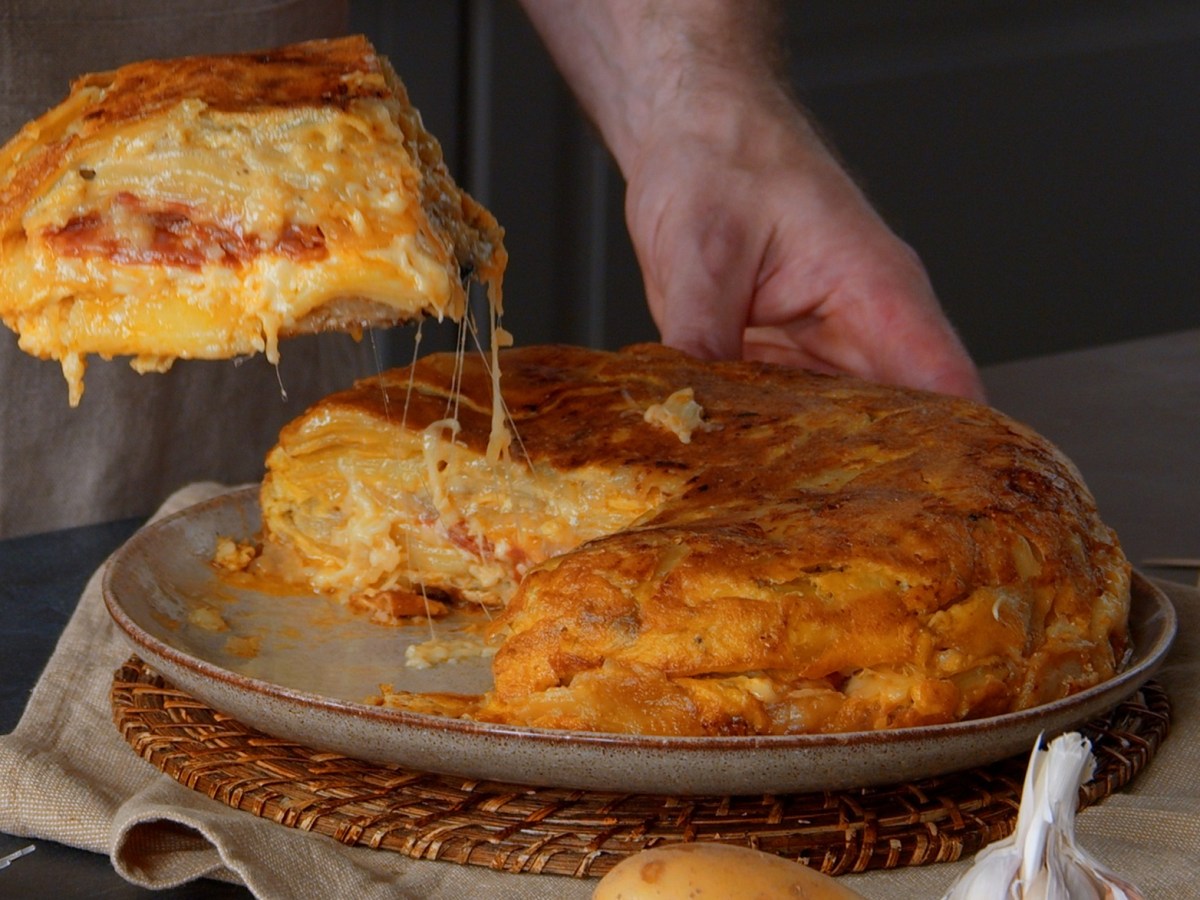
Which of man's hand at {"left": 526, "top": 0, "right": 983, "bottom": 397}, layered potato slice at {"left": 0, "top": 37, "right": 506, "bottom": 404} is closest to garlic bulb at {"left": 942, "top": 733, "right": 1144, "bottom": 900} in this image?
layered potato slice at {"left": 0, "top": 37, "right": 506, "bottom": 404}

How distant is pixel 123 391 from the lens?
3.66 metres

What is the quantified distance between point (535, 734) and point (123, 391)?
A: 87.1 inches

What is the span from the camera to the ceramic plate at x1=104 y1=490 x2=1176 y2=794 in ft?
5.63

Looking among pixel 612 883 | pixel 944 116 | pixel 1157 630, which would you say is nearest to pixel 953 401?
pixel 1157 630

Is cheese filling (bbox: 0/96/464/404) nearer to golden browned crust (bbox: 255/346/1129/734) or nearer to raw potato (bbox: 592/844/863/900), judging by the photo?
golden browned crust (bbox: 255/346/1129/734)

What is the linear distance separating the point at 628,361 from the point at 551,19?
141 centimetres

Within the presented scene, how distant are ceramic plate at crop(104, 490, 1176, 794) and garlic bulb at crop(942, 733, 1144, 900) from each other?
0.33m

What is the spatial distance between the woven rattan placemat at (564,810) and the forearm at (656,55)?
197 centimetres

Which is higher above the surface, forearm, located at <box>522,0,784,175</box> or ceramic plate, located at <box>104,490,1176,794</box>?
forearm, located at <box>522,0,784,175</box>

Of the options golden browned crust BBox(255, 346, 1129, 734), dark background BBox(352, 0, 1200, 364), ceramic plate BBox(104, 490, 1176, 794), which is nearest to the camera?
ceramic plate BBox(104, 490, 1176, 794)

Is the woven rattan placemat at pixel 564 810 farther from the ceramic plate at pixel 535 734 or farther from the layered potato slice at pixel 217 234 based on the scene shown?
the layered potato slice at pixel 217 234

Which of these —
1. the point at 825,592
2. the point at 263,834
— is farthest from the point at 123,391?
the point at 825,592

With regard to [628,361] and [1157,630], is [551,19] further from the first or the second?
[1157,630]

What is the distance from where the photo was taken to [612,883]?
140cm
